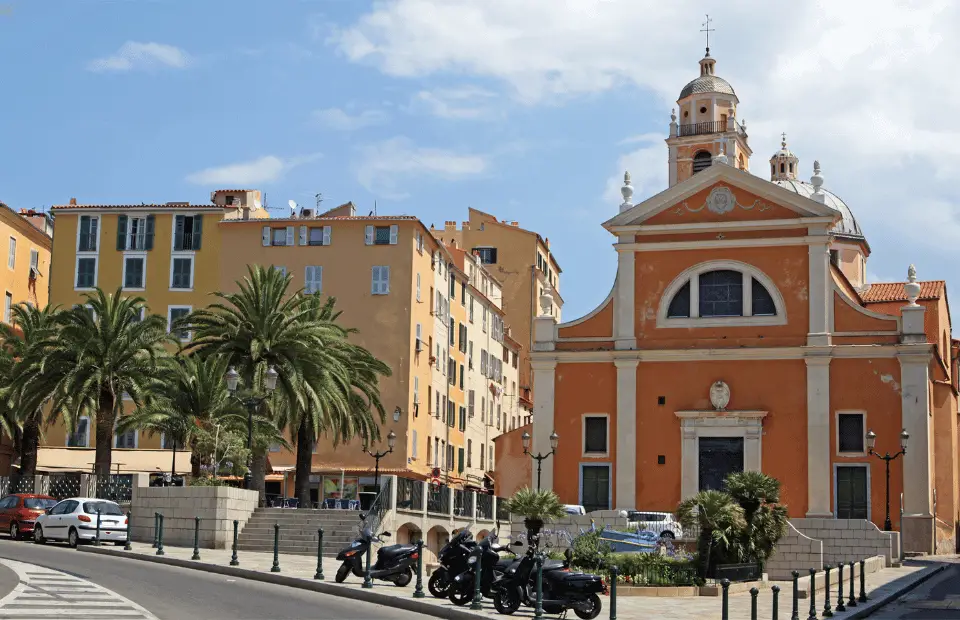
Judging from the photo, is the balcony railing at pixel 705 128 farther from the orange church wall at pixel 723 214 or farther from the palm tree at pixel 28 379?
the palm tree at pixel 28 379

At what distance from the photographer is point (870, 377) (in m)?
44.9

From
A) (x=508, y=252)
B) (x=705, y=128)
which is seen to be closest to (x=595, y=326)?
(x=705, y=128)

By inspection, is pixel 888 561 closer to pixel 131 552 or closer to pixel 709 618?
pixel 709 618

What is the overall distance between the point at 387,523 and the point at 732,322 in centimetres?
1612

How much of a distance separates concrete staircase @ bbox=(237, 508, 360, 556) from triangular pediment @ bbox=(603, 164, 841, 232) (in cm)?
1716

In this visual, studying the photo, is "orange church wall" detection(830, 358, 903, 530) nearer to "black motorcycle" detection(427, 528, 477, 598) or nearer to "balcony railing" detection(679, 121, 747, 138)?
"black motorcycle" detection(427, 528, 477, 598)

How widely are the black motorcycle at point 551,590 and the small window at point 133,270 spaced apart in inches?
1871

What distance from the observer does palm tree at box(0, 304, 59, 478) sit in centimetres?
4544

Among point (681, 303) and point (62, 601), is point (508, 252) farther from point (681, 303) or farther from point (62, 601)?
point (62, 601)

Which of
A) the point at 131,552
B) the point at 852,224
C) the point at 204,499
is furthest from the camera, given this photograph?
the point at 852,224

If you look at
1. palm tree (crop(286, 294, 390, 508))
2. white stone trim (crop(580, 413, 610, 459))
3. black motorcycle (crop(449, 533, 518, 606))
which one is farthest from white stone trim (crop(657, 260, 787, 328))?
black motorcycle (crop(449, 533, 518, 606))

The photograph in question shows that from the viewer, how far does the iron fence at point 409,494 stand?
38.8 meters

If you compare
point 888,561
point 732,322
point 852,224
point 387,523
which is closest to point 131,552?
point 387,523

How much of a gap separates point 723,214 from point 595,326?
6.20 metres
